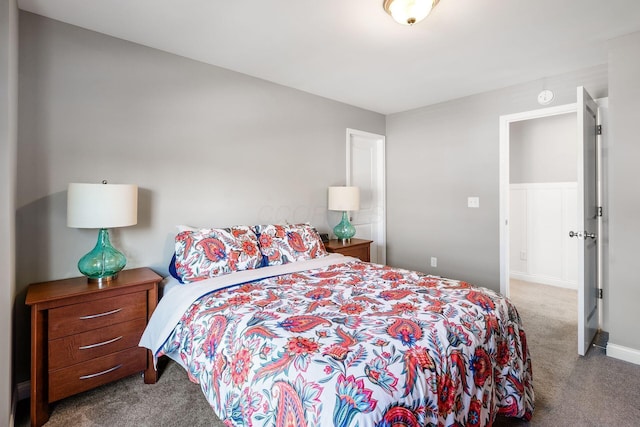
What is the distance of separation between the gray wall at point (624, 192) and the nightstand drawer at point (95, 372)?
3.49 meters

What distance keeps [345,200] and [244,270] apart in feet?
5.12

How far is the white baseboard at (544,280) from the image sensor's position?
416 centimetres

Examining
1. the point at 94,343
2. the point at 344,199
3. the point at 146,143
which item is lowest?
the point at 94,343

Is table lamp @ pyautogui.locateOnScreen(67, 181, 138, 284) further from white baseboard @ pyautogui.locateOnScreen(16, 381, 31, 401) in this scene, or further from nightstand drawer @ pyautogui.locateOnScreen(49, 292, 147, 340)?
white baseboard @ pyautogui.locateOnScreen(16, 381, 31, 401)

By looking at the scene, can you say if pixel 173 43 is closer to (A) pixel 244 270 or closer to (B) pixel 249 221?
(B) pixel 249 221

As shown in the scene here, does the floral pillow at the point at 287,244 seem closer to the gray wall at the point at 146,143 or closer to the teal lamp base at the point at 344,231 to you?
the gray wall at the point at 146,143

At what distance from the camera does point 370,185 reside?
4410 mm

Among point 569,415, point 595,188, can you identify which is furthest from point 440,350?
point 595,188

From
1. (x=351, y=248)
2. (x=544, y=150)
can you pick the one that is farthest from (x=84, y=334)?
(x=544, y=150)

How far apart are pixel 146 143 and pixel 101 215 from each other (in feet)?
2.53

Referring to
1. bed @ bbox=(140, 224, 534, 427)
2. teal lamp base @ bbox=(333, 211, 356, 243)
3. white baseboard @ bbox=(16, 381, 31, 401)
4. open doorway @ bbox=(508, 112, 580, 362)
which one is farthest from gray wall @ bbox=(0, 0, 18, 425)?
open doorway @ bbox=(508, 112, 580, 362)

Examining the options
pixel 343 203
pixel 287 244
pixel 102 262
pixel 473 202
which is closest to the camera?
pixel 102 262

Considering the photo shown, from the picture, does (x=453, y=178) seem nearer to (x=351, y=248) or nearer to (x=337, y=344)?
(x=351, y=248)

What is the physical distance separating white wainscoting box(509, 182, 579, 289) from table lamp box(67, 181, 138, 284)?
16.1 feet
